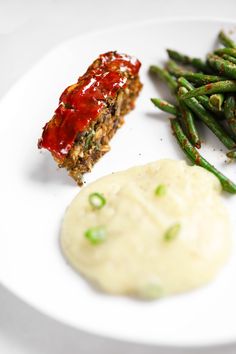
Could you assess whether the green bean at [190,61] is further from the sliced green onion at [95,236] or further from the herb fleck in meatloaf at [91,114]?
the sliced green onion at [95,236]

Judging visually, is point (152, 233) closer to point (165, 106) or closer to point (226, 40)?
point (165, 106)

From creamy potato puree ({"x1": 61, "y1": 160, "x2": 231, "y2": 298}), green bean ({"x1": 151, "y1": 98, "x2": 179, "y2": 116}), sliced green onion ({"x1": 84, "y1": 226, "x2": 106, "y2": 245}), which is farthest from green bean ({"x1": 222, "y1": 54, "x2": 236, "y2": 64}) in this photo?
sliced green onion ({"x1": 84, "y1": 226, "x2": 106, "y2": 245})

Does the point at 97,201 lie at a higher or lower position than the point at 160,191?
higher

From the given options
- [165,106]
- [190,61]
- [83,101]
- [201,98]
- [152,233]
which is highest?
[83,101]

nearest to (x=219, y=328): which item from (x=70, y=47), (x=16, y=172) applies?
(x=16, y=172)

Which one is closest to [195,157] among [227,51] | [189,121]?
[189,121]
